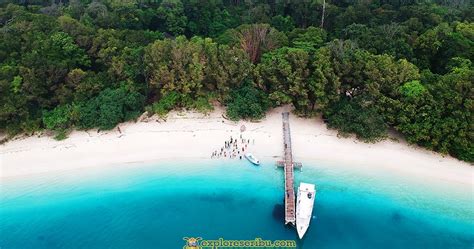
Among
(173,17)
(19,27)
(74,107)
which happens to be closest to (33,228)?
(74,107)

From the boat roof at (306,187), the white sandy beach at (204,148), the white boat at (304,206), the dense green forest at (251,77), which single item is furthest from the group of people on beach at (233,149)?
the white boat at (304,206)

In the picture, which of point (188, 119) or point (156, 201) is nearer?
point (156, 201)

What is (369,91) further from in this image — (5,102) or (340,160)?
(5,102)

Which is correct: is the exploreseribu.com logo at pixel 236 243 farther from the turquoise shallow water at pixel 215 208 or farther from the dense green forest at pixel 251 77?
the dense green forest at pixel 251 77

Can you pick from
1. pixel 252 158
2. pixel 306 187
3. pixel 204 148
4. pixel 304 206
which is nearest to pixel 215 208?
pixel 252 158

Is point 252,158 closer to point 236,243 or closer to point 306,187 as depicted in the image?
point 306,187

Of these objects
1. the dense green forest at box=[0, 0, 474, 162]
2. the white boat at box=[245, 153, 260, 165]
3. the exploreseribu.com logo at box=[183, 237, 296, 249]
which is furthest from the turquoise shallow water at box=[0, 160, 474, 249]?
the dense green forest at box=[0, 0, 474, 162]
